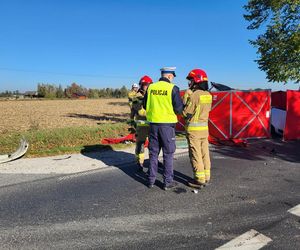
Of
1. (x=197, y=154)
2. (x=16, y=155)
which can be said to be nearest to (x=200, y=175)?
(x=197, y=154)

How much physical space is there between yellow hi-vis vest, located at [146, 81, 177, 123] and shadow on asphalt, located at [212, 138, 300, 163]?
3.80 meters

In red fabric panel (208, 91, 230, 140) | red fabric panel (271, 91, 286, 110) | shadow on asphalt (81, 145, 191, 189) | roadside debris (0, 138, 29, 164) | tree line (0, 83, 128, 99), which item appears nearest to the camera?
shadow on asphalt (81, 145, 191, 189)

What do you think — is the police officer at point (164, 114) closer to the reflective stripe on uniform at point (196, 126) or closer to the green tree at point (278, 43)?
the reflective stripe on uniform at point (196, 126)

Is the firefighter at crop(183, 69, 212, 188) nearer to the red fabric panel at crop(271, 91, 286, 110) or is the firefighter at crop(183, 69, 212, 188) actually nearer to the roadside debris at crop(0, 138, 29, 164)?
the roadside debris at crop(0, 138, 29, 164)

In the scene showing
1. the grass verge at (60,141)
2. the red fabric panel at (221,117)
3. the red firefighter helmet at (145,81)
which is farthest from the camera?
the red fabric panel at (221,117)

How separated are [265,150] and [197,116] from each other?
4.84 meters

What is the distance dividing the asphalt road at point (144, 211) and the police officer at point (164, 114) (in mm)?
506

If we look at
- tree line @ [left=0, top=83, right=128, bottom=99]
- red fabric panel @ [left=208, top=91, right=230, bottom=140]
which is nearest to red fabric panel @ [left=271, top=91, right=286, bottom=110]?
red fabric panel @ [left=208, top=91, right=230, bottom=140]

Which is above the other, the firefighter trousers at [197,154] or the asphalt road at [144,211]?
the firefighter trousers at [197,154]

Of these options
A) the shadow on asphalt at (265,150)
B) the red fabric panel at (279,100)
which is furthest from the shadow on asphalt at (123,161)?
the red fabric panel at (279,100)

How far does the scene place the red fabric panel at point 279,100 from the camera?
1298cm

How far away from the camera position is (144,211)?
455 centimetres

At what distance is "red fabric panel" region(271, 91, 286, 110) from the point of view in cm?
1298

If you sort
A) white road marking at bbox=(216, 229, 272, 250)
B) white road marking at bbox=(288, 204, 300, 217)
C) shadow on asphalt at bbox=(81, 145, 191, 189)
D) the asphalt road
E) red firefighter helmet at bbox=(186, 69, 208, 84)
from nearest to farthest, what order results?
1. white road marking at bbox=(216, 229, 272, 250)
2. the asphalt road
3. white road marking at bbox=(288, 204, 300, 217)
4. red firefighter helmet at bbox=(186, 69, 208, 84)
5. shadow on asphalt at bbox=(81, 145, 191, 189)
